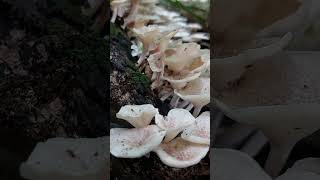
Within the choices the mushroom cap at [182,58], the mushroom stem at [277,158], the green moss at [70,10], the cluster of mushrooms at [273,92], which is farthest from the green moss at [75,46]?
the mushroom stem at [277,158]

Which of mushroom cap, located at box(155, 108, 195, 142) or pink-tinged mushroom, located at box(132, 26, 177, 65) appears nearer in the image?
mushroom cap, located at box(155, 108, 195, 142)

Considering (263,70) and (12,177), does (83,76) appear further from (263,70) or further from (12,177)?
(263,70)

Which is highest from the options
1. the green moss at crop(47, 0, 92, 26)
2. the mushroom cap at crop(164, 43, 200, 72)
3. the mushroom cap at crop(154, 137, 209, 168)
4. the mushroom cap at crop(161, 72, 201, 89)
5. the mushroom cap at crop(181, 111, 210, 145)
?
the green moss at crop(47, 0, 92, 26)

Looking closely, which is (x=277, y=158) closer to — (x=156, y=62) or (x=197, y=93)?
(x=197, y=93)

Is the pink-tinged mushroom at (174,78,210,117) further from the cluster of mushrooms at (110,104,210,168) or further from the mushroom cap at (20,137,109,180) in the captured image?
the mushroom cap at (20,137,109,180)

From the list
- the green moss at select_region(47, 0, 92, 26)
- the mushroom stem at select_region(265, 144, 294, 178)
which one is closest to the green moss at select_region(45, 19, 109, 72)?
the green moss at select_region(47, 0, 92, 26)

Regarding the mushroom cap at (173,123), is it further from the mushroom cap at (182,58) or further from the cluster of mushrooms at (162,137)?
the mushroom cap at (182,58)

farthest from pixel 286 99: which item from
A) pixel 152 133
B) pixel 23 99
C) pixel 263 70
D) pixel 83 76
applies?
pixel 23 99
